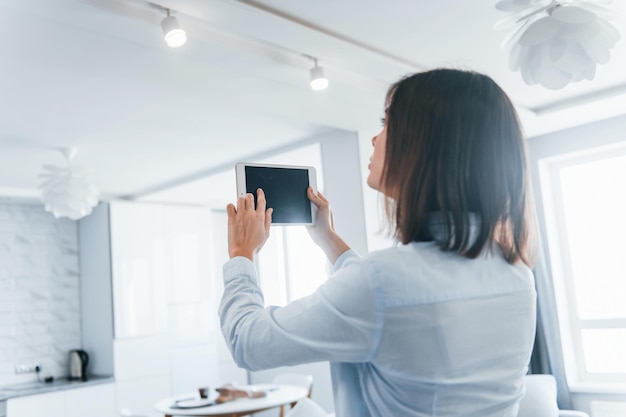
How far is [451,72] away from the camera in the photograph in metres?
0.88

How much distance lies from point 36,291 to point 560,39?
17.0 feet

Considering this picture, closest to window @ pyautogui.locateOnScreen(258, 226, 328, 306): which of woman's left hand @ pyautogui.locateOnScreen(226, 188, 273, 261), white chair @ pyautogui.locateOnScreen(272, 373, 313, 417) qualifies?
white chair @ pyautogui.locateOnScreen(272, 373, 313, 417)

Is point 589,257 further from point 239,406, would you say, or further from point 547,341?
point 239,406

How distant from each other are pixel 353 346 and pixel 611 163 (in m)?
4.36

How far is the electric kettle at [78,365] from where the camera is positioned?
535cm

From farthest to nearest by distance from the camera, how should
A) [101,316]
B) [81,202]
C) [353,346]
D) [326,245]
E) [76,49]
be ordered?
[101,316], [81,202], [76,49], [326,245], [353,346]

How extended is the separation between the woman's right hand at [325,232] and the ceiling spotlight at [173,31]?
1.25 metres

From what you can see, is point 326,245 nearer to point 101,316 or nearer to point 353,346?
point 353,346

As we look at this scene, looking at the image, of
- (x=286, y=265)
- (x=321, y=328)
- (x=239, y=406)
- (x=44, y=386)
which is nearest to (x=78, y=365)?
(x=44, y=386)

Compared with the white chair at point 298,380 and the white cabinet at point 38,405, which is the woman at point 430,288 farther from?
the white cabinet at point 38,405

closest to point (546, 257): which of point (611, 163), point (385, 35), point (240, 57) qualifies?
point (611, 163)

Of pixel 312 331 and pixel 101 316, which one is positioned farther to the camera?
pixel 101 316

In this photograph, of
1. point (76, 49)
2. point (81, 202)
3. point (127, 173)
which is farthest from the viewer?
point (127, 173)

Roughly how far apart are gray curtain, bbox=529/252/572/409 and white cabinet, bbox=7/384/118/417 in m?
3.50
